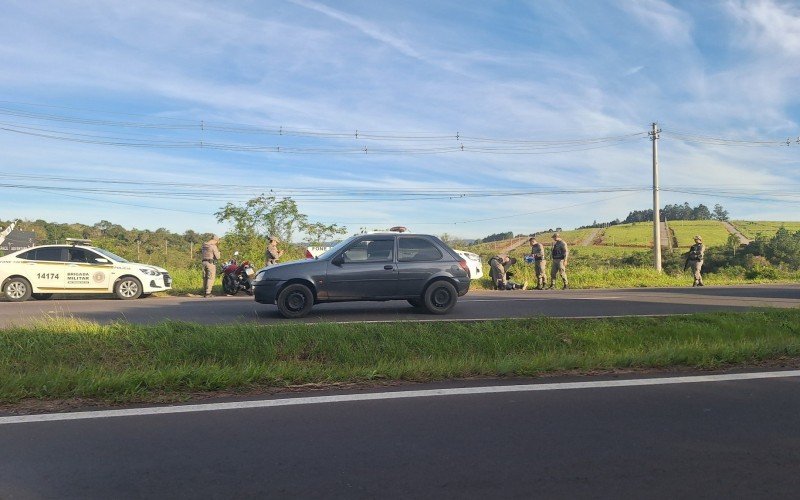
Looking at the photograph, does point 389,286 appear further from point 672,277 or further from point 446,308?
point 672,277

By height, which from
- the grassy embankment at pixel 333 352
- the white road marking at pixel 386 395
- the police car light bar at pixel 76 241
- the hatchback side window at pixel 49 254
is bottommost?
the white road marking at pixel 386 395

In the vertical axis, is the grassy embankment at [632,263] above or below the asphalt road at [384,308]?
above

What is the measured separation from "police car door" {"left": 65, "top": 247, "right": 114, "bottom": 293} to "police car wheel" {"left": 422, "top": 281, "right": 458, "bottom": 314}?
30.3ft

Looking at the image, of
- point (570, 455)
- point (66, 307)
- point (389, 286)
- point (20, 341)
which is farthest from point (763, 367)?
point (66, 307)

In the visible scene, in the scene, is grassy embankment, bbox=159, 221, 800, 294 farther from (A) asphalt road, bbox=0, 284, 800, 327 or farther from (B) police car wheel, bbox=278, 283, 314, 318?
(B) police car wheel, bbox=278, 283, 314, 318

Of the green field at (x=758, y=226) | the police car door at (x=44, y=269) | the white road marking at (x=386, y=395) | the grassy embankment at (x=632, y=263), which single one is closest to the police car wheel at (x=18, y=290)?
the police car door at (x=44, y=269)

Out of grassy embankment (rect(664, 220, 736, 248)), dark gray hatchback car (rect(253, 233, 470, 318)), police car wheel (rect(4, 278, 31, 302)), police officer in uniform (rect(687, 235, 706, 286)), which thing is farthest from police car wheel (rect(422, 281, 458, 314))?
grassy embankment (rect(664, 220, 736, 248))

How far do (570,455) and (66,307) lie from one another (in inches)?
485

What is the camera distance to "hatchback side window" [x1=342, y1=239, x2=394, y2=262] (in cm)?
1097

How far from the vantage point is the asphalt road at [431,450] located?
134 inches

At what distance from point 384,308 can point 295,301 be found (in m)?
2.39

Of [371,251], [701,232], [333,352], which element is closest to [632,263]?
[701,232]

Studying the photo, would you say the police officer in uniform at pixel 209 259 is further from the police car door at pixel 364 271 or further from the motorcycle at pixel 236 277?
the police car door at pixel 364 271

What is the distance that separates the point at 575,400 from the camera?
5207mm
